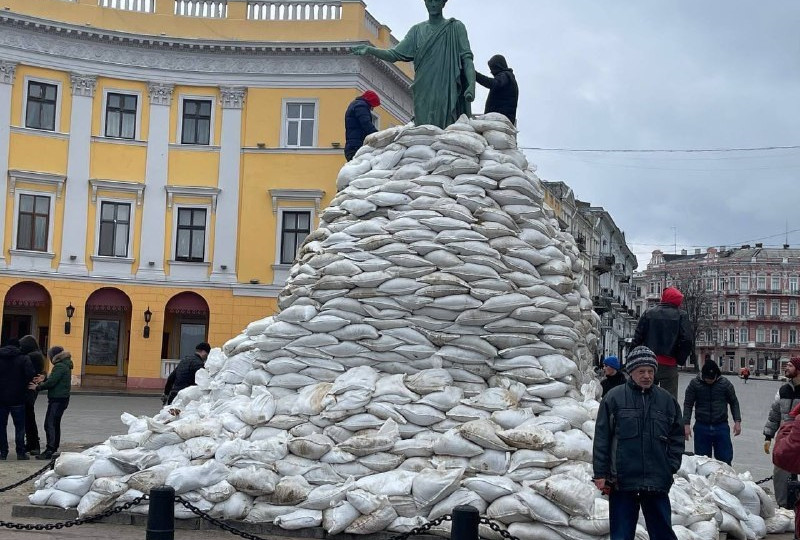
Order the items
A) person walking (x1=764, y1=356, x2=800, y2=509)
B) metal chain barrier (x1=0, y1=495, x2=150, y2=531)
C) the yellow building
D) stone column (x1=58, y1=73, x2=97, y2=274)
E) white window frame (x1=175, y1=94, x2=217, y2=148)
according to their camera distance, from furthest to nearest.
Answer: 1. white window frame (x1=175, y1=94, x2=217, y2=148)
2. stone column (x1=58, y1=73, x2=97, y2=274)
3. the yellow building
4. person walking (x1=764, y1=356, x2=800, y2=509)
5. metal chain barrier (x1=0, y1=495, x2=150, y2=531)

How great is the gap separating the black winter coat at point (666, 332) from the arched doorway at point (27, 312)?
20079 millimetres

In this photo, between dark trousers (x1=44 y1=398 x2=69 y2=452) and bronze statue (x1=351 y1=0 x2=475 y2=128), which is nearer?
bronze statue (x1=351 y1=0 x2=475 y2=128)

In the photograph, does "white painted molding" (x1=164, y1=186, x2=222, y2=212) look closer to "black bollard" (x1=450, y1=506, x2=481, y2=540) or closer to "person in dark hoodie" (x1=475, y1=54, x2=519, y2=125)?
"person in dark hoodie" (x1=475, y1=54, x2=519, y2=125)

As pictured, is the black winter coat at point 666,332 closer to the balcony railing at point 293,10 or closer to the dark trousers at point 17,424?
the dark trousers at point 17,424

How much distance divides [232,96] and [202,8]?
2616 millimetres

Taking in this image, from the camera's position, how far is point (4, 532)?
6559mm

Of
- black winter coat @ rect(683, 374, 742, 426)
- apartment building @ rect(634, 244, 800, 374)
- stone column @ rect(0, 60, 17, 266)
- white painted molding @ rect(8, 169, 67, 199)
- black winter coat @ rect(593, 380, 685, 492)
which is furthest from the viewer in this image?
apartment building @ rect(634, 244, 800, 374)

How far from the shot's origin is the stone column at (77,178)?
1014 inches

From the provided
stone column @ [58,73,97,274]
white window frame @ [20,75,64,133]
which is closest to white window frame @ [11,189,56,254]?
stone column @ [58,73,97,274]

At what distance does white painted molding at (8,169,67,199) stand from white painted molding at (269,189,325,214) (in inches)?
211

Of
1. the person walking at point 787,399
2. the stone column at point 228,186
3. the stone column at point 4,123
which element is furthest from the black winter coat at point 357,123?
the stone column at point 4,123

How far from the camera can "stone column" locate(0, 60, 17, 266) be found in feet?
82.6

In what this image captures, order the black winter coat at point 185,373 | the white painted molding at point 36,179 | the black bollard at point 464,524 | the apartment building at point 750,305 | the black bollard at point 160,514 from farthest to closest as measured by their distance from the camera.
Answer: the apartment building at point 750,305 < the white painted molding at point 36,179 < the black winter coat at point 185,373 < the black bollard at point 160,514 < the black bollard at point 464,524

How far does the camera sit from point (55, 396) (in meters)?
11.2
